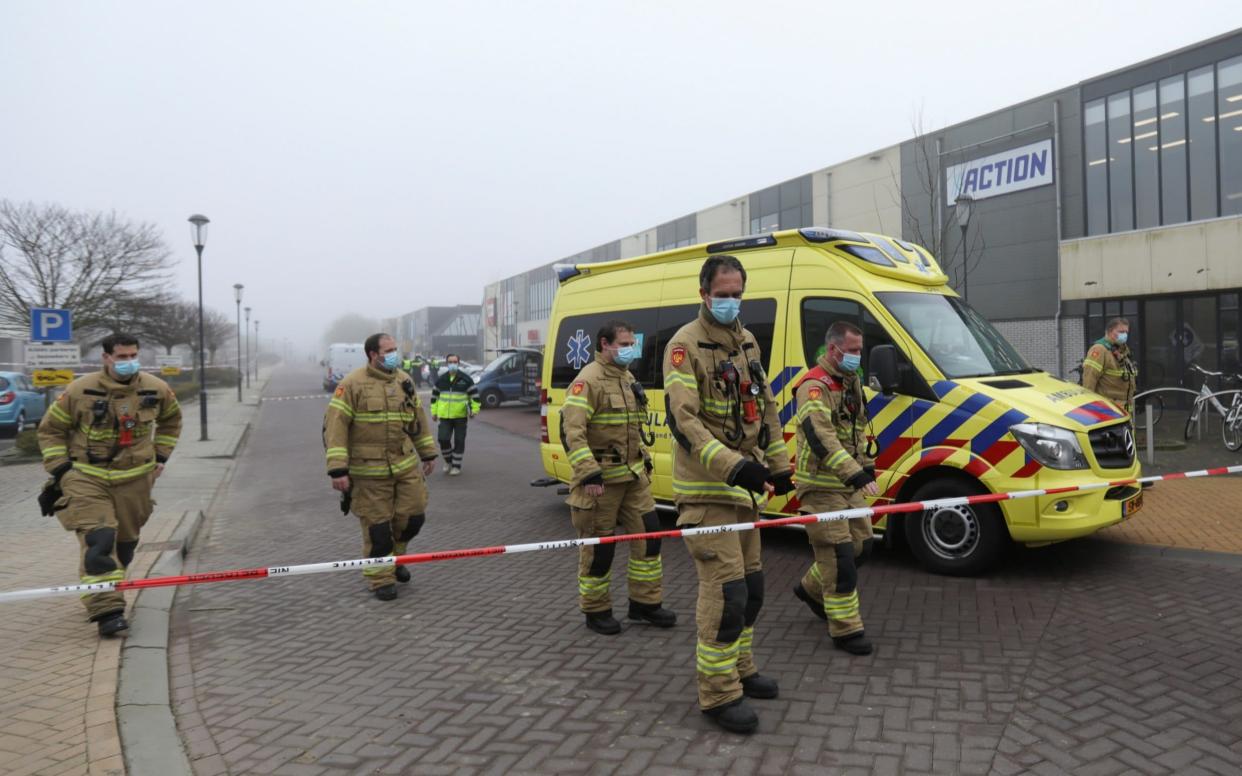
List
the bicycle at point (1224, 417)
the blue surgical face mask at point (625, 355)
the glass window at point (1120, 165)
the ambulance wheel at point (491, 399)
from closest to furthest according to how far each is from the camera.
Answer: the blue surgical face mask at point (625, 355) → the bicycle at point (1224, 417) → the glass window at point (1120, 165) → the ambulance wheel at point (491, 399)

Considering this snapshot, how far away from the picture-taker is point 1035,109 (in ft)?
70.8

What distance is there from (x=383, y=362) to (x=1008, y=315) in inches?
820

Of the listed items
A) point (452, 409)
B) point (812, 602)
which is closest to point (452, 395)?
point (452, 409)

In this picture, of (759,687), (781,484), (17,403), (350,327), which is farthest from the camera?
(350,327)

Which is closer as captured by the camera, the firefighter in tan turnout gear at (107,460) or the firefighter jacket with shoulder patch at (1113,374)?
the firefighter in tan turnout gear at (107,460)

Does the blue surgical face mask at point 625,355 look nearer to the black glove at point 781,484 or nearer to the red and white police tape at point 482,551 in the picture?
the red and white police tape at point 482,551

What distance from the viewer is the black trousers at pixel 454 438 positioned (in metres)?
12.5

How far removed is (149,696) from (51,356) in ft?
39.4

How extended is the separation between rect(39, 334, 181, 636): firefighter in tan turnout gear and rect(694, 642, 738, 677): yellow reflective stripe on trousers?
3.70 metres

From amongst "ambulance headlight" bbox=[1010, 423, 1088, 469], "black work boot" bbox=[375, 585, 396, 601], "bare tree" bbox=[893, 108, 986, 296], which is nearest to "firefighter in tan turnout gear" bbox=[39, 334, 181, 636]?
"black work boot" bbox=[375, 585, 396, 601]

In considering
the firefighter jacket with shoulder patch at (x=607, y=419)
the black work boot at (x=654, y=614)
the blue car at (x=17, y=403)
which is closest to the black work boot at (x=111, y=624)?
the firefighter jacket with shoulder patch at (x=607, y=419)

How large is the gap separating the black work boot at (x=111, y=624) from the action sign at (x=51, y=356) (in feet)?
35.0

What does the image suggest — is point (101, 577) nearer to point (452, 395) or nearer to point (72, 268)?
point (452, 395)

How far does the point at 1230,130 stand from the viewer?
17.8 m
